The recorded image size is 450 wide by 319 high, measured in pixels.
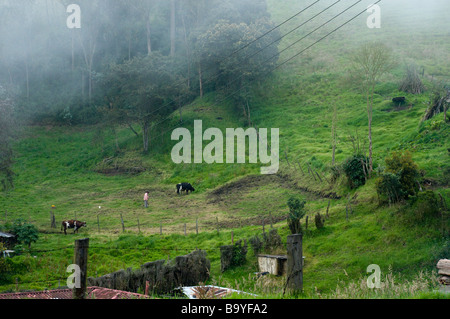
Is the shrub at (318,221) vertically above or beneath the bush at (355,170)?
beneath

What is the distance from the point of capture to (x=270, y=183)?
1297 inches

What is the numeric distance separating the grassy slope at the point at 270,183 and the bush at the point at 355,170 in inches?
32.6

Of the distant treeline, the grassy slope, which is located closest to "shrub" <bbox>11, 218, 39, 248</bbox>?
the grassy slope

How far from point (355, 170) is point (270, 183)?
370 inches

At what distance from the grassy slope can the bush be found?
32.6 inches

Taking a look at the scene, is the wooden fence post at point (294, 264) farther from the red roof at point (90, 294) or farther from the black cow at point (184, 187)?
the black cow at point (184, 187)

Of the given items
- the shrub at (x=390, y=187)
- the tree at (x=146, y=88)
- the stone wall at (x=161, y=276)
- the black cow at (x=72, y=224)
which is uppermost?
the tree at (x=146, y=88)

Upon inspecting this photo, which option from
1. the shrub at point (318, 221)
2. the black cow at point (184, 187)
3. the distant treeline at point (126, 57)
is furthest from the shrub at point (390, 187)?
the distant treeline at point (126, 57)

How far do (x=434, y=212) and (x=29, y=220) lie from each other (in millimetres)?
24157

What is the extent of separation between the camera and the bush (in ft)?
79.2

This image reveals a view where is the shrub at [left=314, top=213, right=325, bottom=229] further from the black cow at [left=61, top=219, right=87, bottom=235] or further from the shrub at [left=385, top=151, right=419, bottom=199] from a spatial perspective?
the black cow at [left=61, top=219, right=87, bottom=235]

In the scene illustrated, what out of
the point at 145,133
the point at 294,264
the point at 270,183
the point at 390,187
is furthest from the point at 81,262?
the point at 145,133

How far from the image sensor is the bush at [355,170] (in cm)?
2414

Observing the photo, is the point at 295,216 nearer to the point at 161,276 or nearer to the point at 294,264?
the point at 161,276
